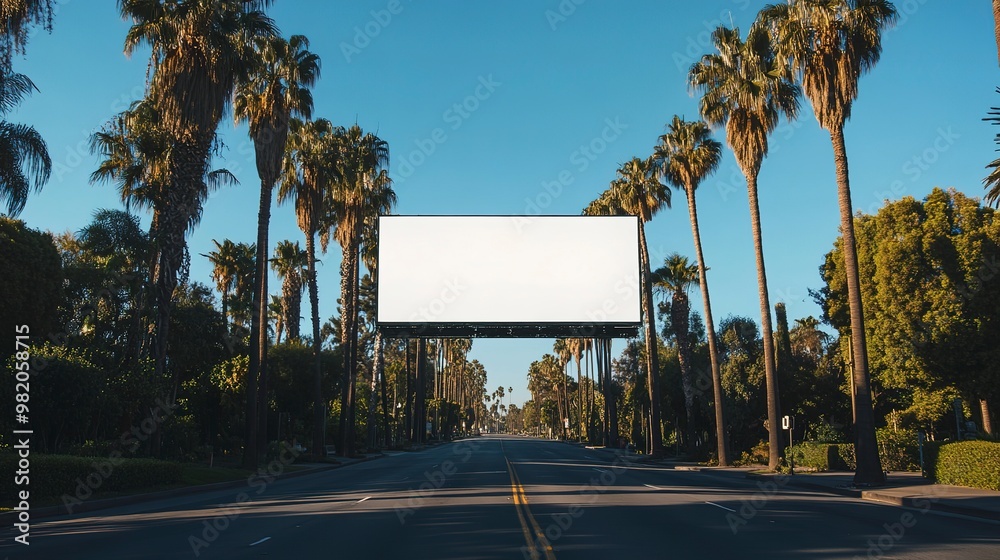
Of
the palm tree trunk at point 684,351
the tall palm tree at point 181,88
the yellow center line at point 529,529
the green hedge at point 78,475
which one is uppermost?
the tall palm tree at point 181,88

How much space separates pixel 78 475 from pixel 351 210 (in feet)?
97.4

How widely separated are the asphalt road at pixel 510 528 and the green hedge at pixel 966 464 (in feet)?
15.6

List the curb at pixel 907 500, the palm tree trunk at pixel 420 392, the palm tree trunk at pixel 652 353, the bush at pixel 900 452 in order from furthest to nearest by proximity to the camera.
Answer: the palm tree trunk at pixel 420 392 → the palm tree trunk at pixel 652 353 → the bush at pixel 900 452 → the curb at pixel 907 500

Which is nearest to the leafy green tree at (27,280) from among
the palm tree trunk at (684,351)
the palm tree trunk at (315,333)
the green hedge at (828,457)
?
the palm tree trunk at (315,333)

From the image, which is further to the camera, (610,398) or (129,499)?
(610,398)

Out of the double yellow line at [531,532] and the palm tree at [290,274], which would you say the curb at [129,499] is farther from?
the palm tree at [290,274]

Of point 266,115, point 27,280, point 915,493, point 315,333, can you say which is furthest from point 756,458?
point 27,280

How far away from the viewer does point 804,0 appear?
88.7ft

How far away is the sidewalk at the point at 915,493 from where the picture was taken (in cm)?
1827

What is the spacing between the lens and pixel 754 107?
33438mm

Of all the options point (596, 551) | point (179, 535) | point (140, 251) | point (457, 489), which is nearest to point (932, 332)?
point (457, 489)

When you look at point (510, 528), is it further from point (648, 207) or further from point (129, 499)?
point (648, 207)

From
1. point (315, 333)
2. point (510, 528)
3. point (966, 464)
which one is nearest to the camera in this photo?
point (510, 528)

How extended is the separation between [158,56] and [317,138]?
16.5 meters
